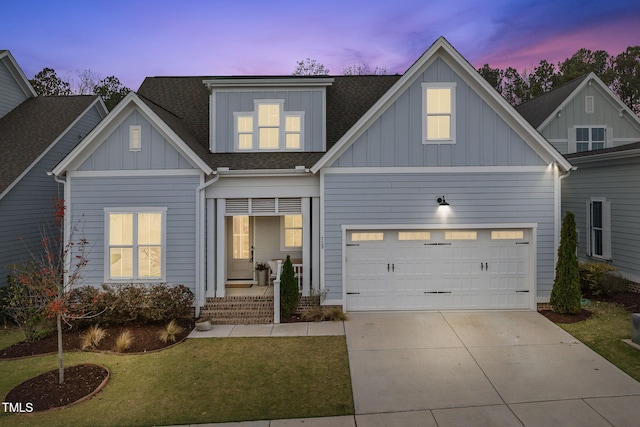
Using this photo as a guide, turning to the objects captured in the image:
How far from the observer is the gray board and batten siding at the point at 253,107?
12672 millimetres

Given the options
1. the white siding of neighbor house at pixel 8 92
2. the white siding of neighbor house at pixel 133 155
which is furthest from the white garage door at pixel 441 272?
the white siding of neighbor house at pixel 8 92

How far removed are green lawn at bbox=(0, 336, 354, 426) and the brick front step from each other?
133 centimetres

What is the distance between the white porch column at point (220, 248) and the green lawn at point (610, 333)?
932 cm

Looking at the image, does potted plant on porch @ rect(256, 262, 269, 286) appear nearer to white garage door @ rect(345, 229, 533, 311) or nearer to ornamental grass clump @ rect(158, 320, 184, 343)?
white garage door @ rect(345, 229, 533, 311)

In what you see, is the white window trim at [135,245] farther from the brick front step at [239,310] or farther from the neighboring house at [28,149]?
the neighboring house at [28,149]

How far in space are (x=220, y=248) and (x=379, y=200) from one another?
491 centimetres

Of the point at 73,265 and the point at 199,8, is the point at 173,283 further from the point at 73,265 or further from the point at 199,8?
the point at 199,8

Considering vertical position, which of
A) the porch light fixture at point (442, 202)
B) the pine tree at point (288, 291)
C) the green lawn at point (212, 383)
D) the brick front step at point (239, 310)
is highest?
the porch light fixture at point (442, 202)

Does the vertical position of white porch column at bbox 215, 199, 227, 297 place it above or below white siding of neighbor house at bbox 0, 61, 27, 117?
below

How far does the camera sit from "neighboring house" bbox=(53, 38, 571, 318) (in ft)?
35.8

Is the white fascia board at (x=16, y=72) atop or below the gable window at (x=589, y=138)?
atop

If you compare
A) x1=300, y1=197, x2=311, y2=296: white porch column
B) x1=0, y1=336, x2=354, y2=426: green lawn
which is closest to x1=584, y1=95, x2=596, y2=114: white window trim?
x1=300, y1=197, x2=311, y2=296: white porch column

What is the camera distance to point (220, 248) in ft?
37.3

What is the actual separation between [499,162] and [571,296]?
412cm
